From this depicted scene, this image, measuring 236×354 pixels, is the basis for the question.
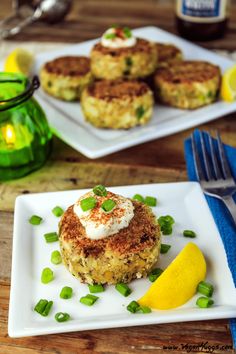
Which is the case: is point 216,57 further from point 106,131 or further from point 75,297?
point 75,297

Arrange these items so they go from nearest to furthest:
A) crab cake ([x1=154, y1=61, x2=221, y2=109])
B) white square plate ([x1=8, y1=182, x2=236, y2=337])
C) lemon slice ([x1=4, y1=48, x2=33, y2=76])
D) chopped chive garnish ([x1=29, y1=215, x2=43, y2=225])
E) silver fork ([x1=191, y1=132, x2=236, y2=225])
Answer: white square plate ([x1=8, y1=182, x2=236, y2=337]) < chopped chive garnish ([x1=29, y1=215, x2=43, y2=225]) < silver fork ([x1=191, y1=132, x2=236, y2=225]) < crab cake ([x1=154, y1=61, x2=221, y2=109]) < lemon slice ([x1=4, y1=48, x2=33, y2=76])

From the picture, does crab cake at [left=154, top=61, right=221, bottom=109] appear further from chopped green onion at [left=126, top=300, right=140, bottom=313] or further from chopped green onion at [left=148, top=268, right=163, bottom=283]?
chopped green onion at [left=126, top=300, right=140, bottom=313]

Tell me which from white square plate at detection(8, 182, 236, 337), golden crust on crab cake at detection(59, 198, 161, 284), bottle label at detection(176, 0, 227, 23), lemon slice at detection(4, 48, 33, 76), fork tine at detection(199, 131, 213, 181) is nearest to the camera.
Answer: white square plate at detection(8, 182, 236, 337)

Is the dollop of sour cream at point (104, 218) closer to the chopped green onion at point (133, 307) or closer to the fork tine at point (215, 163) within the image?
the chopped green onion at point (133, 307)

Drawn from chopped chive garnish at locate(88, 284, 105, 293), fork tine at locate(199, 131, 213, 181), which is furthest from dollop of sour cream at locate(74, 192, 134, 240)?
fork tine at locate(199, 131, 213, 181)

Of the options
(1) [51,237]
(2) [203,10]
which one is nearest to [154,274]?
(1) [51,237]

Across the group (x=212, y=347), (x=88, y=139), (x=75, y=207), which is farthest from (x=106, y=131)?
(x=212, y=347)
